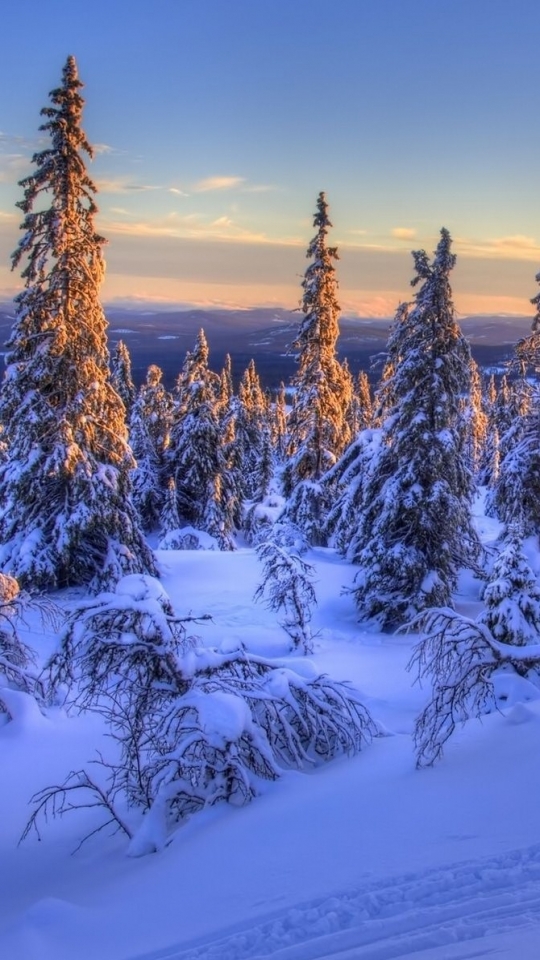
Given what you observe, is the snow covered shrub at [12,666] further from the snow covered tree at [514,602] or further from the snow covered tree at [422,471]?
the snow covered tree at [422,471]

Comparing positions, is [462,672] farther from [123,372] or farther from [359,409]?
[359,409]

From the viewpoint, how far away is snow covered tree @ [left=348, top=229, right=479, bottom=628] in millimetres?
15328

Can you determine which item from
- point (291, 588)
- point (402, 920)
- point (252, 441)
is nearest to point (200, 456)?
point (291, 588)

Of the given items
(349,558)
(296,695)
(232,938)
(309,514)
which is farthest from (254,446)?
(232,938)

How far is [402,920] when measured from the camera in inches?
174

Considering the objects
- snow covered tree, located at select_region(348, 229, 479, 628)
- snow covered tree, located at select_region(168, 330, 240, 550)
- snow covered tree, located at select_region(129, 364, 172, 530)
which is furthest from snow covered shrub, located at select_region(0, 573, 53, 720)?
snow covered tree, located at select_region(129, 364, 172, 530)

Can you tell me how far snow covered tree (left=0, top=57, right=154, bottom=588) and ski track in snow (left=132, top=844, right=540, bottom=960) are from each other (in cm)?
1159

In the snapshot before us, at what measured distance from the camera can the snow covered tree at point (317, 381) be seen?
22.6m

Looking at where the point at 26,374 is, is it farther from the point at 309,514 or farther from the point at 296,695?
the point at 309,514

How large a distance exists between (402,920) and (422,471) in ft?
40.2

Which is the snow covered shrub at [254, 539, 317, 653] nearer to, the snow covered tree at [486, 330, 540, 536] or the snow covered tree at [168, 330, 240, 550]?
the snow covered tree at [486, 330, 540, 536]

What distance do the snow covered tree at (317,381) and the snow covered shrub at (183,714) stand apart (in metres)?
16.5

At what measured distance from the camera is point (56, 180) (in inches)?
547

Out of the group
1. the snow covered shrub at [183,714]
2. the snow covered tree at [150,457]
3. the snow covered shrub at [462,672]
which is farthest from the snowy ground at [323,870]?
the snow covered tree at [150,457]
